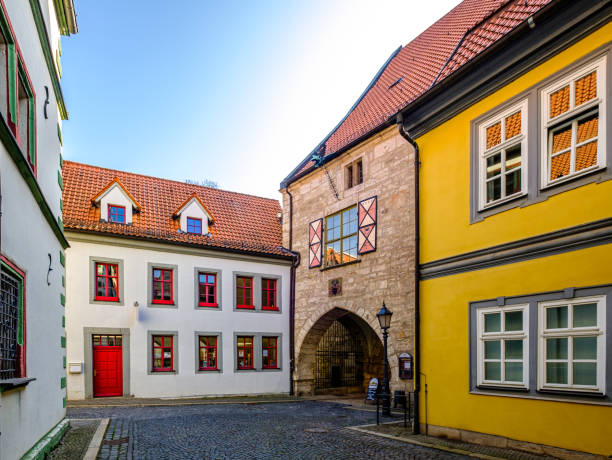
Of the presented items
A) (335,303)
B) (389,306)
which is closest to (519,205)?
(389,306)

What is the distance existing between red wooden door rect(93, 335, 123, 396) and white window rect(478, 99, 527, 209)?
13.5 m

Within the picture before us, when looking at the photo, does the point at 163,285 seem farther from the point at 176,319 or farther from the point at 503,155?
the point at 503,155

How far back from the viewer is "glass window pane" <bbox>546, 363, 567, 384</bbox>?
291 inches

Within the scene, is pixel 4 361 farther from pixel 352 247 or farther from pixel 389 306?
pixel 352 247

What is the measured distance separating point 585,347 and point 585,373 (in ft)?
1.22

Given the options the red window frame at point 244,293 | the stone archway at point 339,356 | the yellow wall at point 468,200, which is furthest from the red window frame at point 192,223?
the yellow wall at point 468,200

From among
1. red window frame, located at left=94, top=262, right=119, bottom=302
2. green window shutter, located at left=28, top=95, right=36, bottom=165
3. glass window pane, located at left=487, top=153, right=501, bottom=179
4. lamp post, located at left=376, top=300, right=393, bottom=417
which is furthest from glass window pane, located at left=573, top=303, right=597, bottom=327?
red window frame, located at left=94, top=262, right=119, bottom=302

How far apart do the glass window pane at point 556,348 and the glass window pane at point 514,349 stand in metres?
0.55

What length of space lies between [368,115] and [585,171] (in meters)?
10.9

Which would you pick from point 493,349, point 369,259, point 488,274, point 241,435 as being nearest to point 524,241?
point 488,274

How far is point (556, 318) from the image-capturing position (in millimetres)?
7582

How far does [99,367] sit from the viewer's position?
16.8m

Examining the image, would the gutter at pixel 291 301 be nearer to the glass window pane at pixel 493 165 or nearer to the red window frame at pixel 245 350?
the red window frame at pixel 245 350

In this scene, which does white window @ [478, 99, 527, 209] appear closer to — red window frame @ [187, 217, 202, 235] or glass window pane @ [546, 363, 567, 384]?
glass window pane @ [546, 363, 567, 384]
